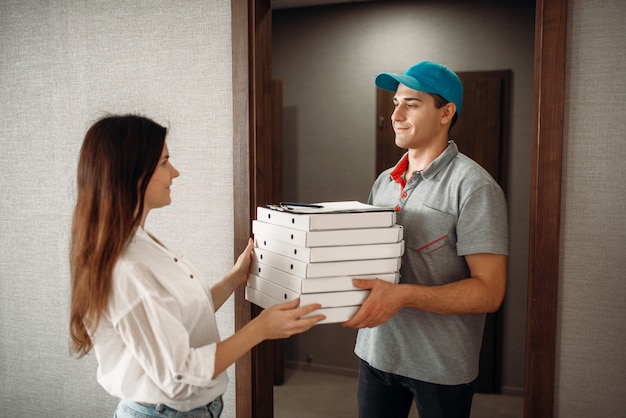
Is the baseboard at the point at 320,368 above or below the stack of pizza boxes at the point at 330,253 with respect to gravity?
below

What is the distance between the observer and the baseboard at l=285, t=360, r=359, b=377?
3.64m

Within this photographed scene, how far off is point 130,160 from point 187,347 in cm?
43

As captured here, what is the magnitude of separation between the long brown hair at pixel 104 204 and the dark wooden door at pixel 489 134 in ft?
7.78

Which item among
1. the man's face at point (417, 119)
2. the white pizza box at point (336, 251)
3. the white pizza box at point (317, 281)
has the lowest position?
the white pizza box at point (317, 281)

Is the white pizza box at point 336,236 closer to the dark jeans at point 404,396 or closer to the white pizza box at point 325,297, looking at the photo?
the white pizza box at point 325,297

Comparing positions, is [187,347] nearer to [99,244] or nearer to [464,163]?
[99,244]

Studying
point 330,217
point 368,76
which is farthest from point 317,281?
point 368,76

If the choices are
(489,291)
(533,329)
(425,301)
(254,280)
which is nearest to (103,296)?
(254,280)

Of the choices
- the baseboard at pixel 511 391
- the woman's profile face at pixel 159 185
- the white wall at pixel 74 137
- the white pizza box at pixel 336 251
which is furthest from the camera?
the baseboard at pixel 511 391

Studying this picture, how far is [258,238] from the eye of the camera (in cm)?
165

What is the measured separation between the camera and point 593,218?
1663 mm

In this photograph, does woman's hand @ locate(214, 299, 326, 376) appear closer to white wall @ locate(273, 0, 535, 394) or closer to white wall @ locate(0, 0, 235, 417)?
white wall @ locate(0, 0, 235, 417)

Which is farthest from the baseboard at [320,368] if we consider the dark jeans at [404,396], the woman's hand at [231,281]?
the woman's hand at [231,281]

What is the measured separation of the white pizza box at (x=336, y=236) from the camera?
1.40m
